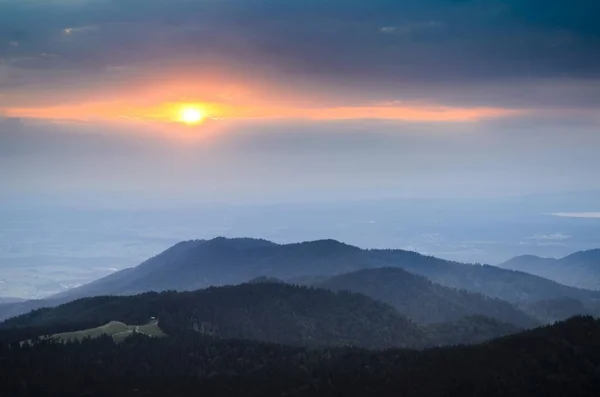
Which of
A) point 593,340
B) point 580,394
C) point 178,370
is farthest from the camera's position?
point 178,370

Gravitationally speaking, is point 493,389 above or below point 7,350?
below

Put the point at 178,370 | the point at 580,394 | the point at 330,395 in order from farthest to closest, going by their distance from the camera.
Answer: the point at 178,370 < the point at 330,395 < the point at 580,394

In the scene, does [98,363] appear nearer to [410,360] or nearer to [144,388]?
[144,388]

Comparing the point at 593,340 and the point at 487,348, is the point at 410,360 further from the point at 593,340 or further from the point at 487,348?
the point at 593,340

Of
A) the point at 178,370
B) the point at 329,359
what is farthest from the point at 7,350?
the point at 329,359

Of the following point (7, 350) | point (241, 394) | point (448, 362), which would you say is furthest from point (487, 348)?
point (7, 350)

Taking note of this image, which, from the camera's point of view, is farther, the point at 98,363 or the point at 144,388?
the point at 98,363
